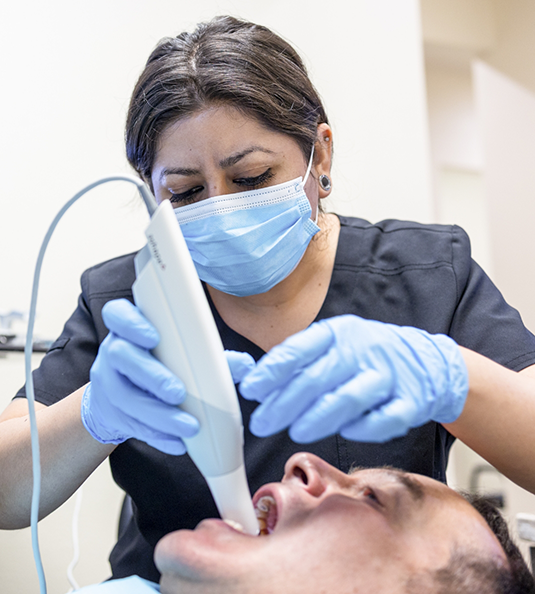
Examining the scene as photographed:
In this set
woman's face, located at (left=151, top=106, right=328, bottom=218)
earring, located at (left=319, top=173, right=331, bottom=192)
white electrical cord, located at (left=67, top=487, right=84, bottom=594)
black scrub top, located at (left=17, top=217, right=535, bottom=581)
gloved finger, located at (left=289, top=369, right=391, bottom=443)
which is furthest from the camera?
white electrical cord, located at (left=67, top=487, right=84, bottom=594)

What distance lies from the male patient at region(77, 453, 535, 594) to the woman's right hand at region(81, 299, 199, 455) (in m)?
0.16

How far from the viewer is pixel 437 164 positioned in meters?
4.27

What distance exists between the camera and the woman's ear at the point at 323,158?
1.35 meters

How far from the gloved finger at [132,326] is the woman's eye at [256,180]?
0.43 meters

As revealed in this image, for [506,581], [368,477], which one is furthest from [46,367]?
[506,581]

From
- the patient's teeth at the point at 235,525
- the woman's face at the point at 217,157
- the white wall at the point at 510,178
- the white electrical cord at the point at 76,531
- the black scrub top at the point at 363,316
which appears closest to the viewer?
the patient's teeth at the point at 235,525

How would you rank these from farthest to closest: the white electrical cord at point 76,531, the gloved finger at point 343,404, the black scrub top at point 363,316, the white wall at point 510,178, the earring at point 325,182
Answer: the white wall at point 510,178, the white electrical cord at point 76,531, the earring at point 325,182, the black scrub top at point 363,316, the gloved finger at point 343,404

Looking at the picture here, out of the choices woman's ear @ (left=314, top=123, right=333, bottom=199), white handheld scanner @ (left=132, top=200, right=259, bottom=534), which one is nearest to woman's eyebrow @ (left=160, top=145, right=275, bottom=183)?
woman's ear @ (left=314, top=123, right=333, bottom=199)

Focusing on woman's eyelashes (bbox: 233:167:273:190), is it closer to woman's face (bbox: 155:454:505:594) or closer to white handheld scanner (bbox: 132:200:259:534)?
white handheld scanner (bbox: 132:200:259:534)

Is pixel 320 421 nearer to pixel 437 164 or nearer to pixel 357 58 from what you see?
pixel 357 58

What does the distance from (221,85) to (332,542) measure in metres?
0.85

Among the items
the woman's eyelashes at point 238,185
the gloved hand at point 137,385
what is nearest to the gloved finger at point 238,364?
the gloved hand at point 137,385

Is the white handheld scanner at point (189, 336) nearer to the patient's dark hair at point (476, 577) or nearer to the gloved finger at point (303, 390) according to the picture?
the gloved finger at point (303, 390)

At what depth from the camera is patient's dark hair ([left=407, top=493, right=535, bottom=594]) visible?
80 cm
